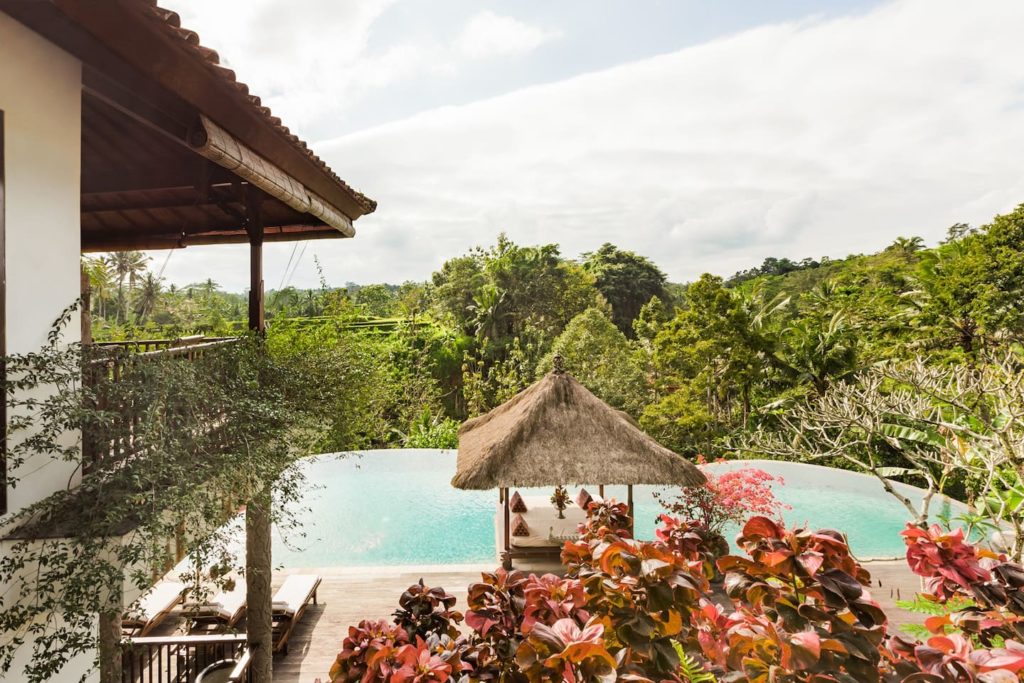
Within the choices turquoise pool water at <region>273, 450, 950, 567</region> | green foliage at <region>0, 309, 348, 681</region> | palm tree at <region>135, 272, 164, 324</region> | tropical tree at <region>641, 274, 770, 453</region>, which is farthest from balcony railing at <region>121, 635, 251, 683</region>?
palm tree at <region>135, 272, 164, 324</region>

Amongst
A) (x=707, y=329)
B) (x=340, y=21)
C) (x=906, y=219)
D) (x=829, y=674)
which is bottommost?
(x=829, y=674)

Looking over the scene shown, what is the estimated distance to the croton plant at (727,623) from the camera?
3.64ft

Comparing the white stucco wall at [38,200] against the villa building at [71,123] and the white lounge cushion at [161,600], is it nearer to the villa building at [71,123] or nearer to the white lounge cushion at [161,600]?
the villa building at [71,123]

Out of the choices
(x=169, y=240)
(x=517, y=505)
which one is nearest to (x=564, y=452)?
(x=517, y=505)

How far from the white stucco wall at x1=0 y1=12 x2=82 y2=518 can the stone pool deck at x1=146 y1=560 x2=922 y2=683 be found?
4545 mm

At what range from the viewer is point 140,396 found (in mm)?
2906

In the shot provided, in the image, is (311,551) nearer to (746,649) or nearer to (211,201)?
(211,201)

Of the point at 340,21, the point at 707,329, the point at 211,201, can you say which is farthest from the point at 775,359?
the point at 211,201

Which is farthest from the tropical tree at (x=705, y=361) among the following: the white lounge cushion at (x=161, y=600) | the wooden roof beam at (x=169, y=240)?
the wooden roof beam at (x=169, y=240)

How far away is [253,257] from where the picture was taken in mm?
4922

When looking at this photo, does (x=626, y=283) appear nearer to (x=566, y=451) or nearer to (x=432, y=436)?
(x=432, y=436)

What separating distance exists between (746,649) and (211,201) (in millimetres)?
5496

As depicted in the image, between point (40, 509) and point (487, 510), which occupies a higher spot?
point (40, 509)

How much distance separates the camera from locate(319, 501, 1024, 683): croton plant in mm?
1109
